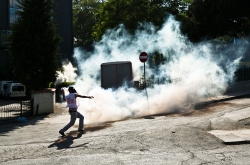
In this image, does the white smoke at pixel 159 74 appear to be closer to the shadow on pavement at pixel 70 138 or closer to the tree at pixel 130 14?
the tree at pixel 130 14

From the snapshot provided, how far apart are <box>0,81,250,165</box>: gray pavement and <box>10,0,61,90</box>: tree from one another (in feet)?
18.7

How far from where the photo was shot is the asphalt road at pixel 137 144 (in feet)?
24.1

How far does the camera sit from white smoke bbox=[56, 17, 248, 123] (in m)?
14.6

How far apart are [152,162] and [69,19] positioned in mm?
39053

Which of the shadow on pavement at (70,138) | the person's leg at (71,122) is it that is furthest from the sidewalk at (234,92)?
the person's leg at (71,122)

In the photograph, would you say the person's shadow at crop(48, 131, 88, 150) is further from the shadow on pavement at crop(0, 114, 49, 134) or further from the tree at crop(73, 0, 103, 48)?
the tree at crop(73, 0, 103, 48)

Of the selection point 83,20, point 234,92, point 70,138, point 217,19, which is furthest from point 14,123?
point 83,20

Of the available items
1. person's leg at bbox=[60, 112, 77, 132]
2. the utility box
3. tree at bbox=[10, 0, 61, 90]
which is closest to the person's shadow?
person's leg at bbox=[60, 112, 77, 132]

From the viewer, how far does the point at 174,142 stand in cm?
884

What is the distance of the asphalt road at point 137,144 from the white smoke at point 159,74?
6.60 ft

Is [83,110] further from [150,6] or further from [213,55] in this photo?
[150,6]

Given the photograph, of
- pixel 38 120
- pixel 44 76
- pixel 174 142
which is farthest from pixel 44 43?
pixel 174 142

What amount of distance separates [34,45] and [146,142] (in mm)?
11560

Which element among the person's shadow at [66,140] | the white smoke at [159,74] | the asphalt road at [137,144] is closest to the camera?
the asphalt road at [137,144]
